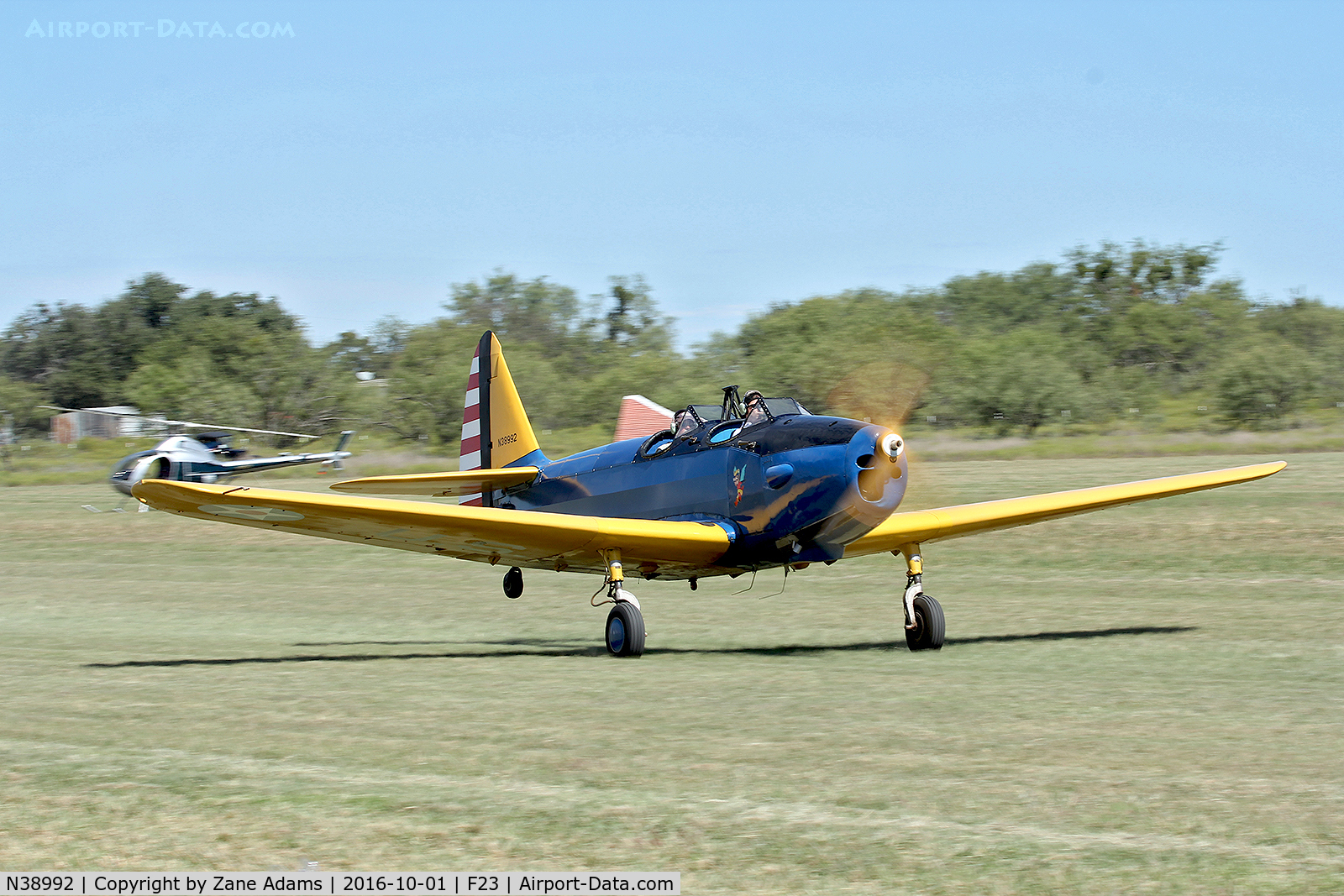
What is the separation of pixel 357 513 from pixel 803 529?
384 cm

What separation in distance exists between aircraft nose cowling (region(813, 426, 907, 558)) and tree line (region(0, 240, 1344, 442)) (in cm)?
3414

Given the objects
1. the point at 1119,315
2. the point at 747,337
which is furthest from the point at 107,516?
the point at 1119,315

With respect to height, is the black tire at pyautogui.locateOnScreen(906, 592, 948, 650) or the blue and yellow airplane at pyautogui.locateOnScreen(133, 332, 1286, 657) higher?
the blue and yellow airplane at pyautogui.locateOnScreen(133, 332, 1286, 657)

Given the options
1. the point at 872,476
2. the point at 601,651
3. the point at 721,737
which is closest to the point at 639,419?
the point at 601,651

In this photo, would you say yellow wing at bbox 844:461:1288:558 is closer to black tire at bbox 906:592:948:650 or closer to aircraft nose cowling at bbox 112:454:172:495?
black tire at bbox 906:592:948:650

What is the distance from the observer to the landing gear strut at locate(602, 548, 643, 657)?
11594 millimetres

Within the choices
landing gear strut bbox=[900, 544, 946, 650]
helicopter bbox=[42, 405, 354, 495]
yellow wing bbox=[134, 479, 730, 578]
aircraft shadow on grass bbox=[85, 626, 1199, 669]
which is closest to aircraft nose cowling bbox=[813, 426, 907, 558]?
landing gear strut bbox=[900, 544, 946, 650]

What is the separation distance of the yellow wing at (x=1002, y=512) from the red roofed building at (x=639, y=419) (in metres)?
3.44

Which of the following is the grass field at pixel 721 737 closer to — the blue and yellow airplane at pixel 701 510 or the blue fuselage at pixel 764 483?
the blue and yellow airplane at pixel 701 510

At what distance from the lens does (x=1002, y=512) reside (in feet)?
42.1

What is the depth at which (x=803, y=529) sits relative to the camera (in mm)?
11297

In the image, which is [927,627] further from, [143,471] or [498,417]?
[143,471]

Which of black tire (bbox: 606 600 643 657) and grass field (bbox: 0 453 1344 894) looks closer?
grass field (bbox: 0 453 1344 894)

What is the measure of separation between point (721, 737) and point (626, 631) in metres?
4.13
